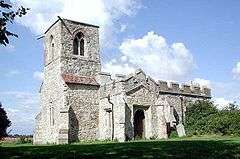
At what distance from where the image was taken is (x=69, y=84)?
31.0m

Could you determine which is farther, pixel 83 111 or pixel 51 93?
pixel 51 93

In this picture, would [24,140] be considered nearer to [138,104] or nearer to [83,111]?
[83,111]

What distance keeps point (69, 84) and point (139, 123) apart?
6.50 m

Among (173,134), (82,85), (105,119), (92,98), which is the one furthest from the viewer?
(92,98)

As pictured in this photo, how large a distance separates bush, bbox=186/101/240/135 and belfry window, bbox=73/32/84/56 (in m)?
11.0

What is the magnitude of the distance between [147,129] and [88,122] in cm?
491

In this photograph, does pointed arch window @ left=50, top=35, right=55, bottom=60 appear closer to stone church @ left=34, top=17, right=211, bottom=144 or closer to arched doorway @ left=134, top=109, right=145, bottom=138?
stone church @ left=34, top=17, right=211, bottom=144

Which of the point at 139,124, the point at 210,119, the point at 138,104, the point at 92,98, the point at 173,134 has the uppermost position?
the point at 92,98

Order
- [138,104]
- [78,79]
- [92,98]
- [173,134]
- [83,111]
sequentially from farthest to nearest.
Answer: [92,98] → [78,79] → [83,111] → [173,134] → [138,104]

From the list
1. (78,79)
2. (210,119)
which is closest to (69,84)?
(78,79)

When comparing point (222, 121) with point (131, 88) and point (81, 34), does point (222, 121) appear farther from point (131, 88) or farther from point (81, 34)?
point (81, 34)

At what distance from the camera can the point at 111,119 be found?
1190 inches

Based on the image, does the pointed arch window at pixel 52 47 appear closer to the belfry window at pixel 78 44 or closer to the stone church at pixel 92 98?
the stone church at pixel 92 98

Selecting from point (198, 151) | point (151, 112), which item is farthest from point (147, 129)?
point (198, 151)
